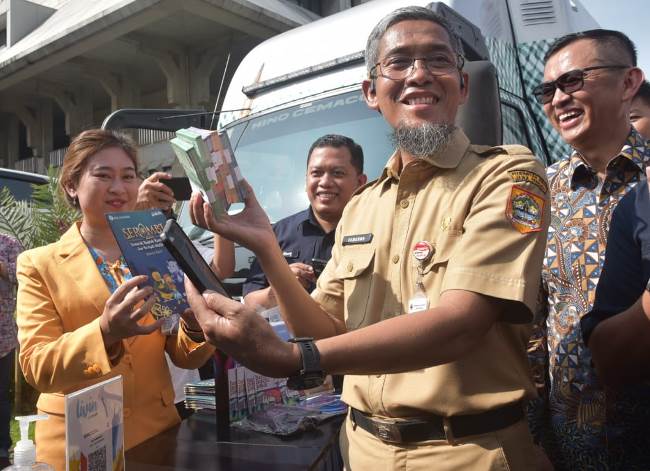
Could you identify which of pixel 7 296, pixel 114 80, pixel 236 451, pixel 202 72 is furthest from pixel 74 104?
pixel 236 451

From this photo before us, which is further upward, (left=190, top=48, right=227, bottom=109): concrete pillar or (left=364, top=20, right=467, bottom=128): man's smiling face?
(left=190, top=48, right=227, bottom=109): concrete pillar

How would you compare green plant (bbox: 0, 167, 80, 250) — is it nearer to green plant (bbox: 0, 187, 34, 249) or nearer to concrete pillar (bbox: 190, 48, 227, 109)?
green plant (bbox: 0, 187, 34, 249)

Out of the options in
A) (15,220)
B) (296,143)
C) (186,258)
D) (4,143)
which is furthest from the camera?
(4,143)

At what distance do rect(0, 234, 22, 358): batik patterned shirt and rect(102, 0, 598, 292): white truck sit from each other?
149 centimetres

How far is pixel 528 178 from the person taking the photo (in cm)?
155

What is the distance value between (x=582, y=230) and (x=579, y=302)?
0.82 ft

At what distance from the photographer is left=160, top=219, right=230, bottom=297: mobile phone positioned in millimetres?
1452

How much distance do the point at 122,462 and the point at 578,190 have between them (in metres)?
1.75

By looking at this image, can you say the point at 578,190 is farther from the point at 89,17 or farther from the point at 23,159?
the point at 23,159

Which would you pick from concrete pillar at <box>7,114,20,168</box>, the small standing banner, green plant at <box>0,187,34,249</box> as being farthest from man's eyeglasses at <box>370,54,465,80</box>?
concrete pillar at <box>7,114,20,168</box>

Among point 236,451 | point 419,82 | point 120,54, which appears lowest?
point 236,451

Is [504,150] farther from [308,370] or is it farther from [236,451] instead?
[236,451]

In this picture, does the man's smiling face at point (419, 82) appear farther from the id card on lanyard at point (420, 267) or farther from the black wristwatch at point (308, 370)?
the black wristwatch at point (308, 370)

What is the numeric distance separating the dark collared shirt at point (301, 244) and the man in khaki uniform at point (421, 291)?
136 centimetres
